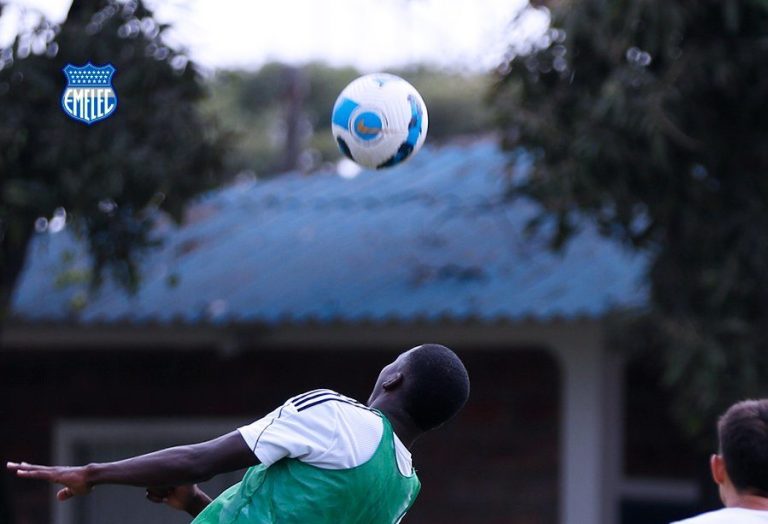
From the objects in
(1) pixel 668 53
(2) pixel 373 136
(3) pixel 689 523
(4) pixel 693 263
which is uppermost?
(1) pixel 668 53

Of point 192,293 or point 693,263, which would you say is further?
point 192,293

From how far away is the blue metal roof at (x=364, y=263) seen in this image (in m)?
7.92

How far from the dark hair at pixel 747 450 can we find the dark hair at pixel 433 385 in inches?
27.2

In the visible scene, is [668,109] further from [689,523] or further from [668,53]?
[689,523]

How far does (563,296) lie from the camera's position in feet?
25.3

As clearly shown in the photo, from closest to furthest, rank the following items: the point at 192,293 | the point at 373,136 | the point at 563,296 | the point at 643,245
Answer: the point at 373,136 → the point at 643,245 → the point at 563,296 → the point at 192,293

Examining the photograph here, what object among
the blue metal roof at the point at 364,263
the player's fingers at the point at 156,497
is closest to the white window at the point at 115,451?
the blue metal roof at the point at 364,263

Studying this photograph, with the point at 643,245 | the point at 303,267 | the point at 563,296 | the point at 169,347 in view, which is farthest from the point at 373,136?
the point at 169,347

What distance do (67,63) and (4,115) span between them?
0.43 m

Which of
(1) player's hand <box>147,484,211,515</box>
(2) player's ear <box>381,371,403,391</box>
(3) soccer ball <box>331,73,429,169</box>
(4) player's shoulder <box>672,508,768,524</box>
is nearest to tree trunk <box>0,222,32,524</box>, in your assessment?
(3) soccer ball <box>331,73,429,169</box>

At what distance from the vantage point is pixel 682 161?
266 inches

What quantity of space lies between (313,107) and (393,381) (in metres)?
31.6

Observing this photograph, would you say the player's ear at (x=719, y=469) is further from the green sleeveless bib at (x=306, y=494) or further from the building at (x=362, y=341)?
the building at (x=362, y=341)

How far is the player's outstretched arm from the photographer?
311 centimetres
